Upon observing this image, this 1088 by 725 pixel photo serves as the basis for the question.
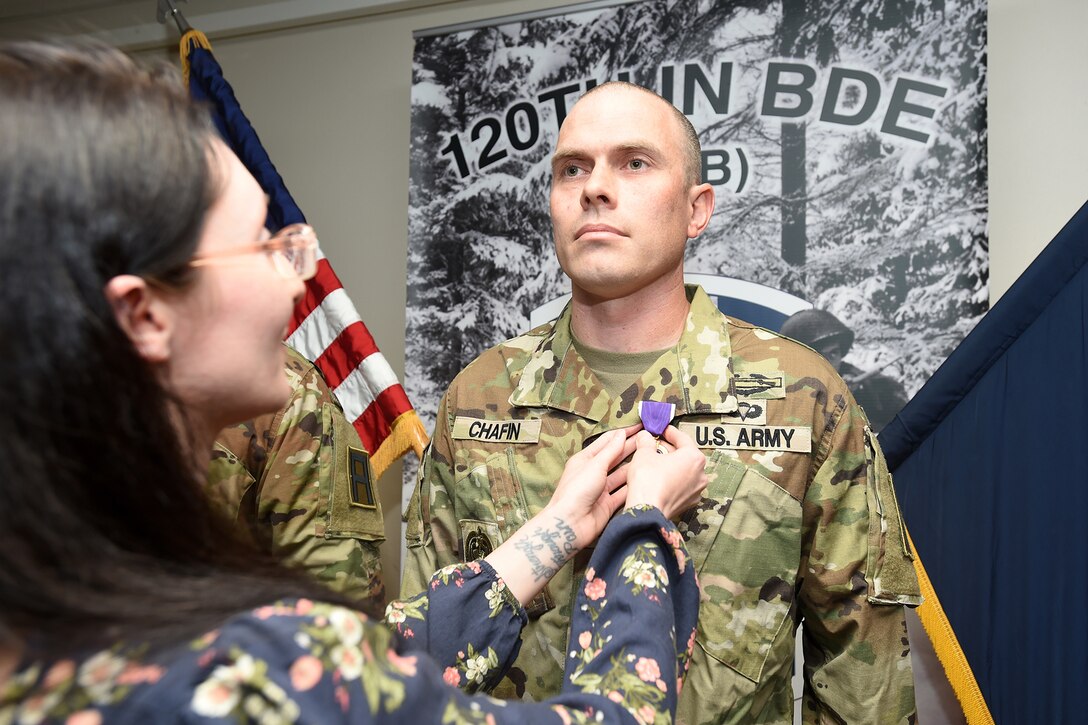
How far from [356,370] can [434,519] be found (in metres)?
1.01

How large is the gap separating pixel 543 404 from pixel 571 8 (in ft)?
4.71

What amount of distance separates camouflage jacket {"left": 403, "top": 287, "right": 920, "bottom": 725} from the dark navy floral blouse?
36 cm

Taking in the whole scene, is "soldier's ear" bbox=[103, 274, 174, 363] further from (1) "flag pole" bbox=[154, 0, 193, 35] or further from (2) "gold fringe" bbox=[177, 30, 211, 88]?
(1) "flag pole" bbox=[154, 0, 193, 35]

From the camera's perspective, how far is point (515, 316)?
239cm

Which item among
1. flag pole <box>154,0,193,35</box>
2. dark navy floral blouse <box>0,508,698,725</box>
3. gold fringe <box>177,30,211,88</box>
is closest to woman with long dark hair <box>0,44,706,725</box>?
dark navy floral blouse <box>0,508,698,725</box>

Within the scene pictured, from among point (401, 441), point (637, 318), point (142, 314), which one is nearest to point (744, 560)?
point (637, 318)

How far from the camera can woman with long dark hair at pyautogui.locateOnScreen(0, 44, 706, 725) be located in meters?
0.54

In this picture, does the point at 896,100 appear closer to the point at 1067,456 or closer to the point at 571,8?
the point at 571,8

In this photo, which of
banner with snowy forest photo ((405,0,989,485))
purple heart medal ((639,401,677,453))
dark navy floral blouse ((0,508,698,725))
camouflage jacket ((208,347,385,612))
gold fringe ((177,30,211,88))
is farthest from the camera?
gold fringe ((177,30,211,88))

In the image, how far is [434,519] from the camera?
4.58ft

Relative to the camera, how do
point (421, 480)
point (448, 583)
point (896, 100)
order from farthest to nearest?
point (896, 100) → point (421, 480) → point (448, 583)

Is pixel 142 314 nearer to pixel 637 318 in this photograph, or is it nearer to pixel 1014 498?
pixel 637 318

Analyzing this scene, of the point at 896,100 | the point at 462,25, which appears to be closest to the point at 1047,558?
the point at 896,100

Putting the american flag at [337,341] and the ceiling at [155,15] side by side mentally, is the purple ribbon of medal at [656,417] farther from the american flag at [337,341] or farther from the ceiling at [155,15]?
the ceiling at [155,15]
